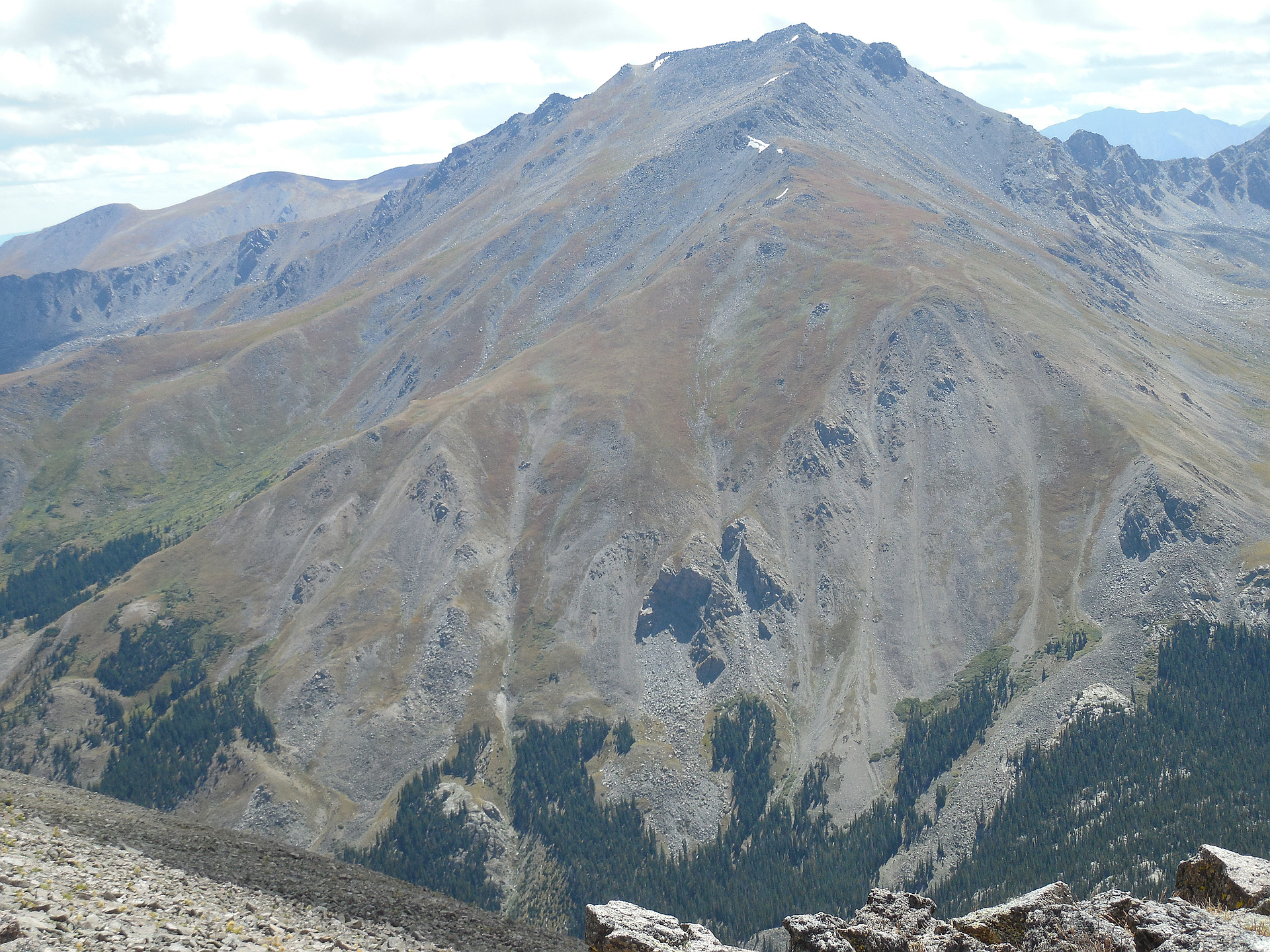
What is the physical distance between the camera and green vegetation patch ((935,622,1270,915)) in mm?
117188

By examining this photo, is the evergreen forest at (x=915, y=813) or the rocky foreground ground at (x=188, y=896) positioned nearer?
the rocky foreground ground at (x=188, y=896)

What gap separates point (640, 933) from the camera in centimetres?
3562

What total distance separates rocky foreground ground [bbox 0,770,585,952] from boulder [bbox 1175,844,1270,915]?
34.9 metres

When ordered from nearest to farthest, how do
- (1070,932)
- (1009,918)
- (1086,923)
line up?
1. (1086,923)
2. (1070,932)
3. (1009,918)

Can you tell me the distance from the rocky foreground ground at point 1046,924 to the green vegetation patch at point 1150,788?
88.7 metres

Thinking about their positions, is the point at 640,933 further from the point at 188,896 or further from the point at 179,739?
the point at 179,739

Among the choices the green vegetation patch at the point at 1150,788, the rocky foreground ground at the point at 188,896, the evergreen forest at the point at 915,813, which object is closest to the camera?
the rocky foreground ground at the point at 188,896

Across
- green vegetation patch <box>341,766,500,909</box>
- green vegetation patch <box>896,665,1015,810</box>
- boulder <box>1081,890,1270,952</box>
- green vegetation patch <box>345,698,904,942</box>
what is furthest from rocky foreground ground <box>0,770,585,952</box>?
green vegetation patch <box>896,665,1015,810</box>

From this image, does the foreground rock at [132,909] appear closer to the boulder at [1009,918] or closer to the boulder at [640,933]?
the boulder at [640,933]

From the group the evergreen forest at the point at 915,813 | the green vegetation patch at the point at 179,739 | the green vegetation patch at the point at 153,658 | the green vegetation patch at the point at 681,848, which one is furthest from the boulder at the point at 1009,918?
the green vegetation patch at the point at 153,658

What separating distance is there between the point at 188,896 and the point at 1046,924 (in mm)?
40652

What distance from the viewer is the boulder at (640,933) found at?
35156 millimetres

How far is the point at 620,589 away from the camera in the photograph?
196 meters

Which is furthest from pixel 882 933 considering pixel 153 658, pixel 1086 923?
pixel 153 658
